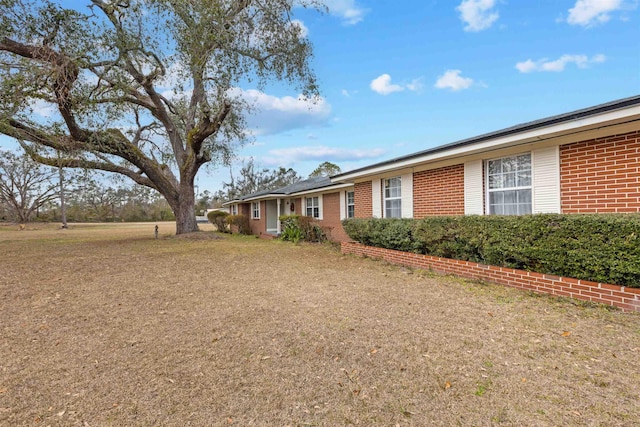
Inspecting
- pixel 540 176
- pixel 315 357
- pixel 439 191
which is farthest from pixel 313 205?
pixel 315 357

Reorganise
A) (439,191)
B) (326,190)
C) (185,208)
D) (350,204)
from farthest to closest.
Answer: (185,208) → (326,190) → (350,204) → (439,191)

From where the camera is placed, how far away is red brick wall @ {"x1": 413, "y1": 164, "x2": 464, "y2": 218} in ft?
26.3

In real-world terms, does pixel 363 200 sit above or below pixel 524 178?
below

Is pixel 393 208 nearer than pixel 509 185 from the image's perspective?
No

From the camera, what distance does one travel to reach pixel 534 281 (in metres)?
5.48

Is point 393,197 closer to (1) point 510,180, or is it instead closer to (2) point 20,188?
(1) point 510,180

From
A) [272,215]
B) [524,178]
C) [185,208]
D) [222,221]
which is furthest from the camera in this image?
[222,221]

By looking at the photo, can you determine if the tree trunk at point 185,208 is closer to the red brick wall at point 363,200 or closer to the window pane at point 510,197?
the red brick wall at point 363,200

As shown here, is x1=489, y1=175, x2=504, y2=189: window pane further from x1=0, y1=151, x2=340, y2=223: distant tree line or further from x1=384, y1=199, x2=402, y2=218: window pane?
x1=0, y1=151, x2=340, y2=223: distant tree line

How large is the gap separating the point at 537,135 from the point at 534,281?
8.59 ft

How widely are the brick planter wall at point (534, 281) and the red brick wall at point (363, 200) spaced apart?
3.15 metres

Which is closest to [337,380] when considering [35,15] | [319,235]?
[319,235]

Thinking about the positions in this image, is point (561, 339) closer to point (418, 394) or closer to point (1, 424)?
point (418, 394)

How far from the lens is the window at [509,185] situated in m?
6.61
